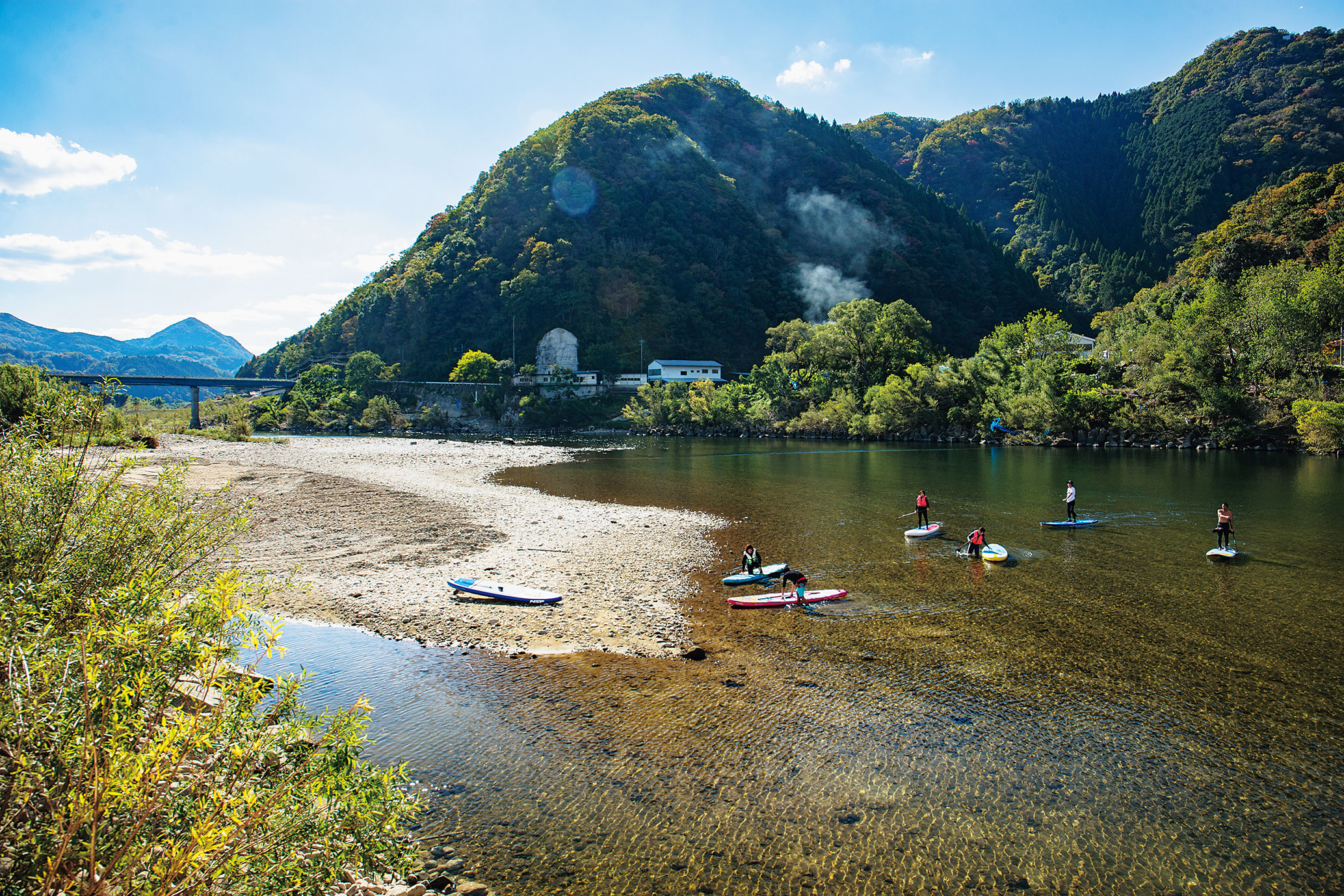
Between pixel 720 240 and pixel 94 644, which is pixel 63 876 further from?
pixel 720 240

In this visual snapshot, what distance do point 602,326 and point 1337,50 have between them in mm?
229862

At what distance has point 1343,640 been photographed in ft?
56.1

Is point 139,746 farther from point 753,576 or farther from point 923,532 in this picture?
point 923,532

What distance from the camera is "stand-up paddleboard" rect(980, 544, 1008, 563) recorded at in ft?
84.2

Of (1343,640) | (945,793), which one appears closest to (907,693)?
(945,793)

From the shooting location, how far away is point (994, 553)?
2584 centimetres

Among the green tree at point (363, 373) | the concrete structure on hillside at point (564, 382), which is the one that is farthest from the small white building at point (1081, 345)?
the green tree at point (363, 373)

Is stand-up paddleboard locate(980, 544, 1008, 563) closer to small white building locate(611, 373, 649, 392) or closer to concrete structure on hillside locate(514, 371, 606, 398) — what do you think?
concrete structure on hillside locate(514, 371, 606, 398)

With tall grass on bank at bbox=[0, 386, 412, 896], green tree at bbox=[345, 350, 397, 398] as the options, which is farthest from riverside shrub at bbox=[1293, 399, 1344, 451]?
green tree at bbox=[345, 350, 397, 398]

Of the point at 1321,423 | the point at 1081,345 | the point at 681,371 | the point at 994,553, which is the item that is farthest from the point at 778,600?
the point at 681,371

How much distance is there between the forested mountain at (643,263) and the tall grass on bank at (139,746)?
135 metres

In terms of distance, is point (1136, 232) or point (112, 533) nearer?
point (112, 533)

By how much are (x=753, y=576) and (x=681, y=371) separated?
112123mm

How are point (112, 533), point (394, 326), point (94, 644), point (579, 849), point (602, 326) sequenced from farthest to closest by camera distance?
point (394, 326) < point (602, 326) < point (579, 849) < point (112, 533) < point (94, 644)
